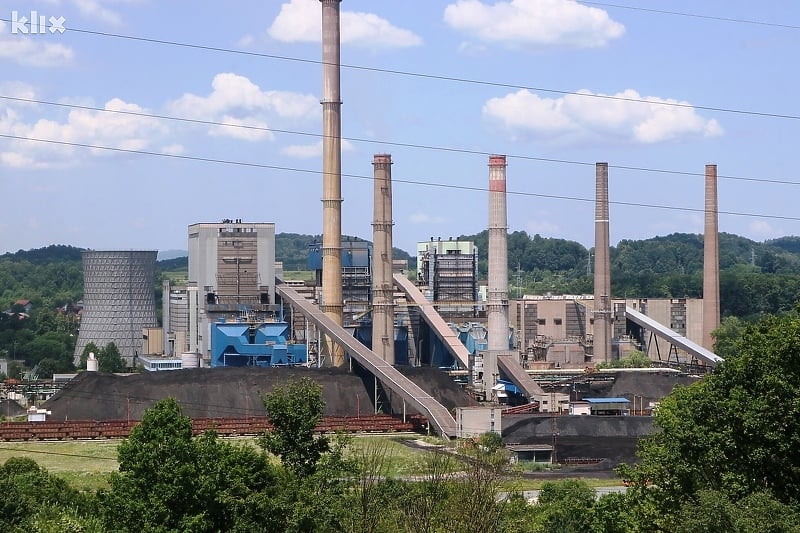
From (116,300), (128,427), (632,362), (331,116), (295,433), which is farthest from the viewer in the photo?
(116,300)

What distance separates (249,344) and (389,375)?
11.4 meters

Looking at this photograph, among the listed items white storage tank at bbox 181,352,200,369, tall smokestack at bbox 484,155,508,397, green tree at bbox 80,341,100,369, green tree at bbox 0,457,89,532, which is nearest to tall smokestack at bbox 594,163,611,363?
tall smokestack at bbox 484,155,508,397

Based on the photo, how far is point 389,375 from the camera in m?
58.1

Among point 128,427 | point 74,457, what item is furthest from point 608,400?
point 74,457

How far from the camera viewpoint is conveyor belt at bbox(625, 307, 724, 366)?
74694 mm

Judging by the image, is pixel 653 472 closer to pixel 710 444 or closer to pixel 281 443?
pixel 710 444

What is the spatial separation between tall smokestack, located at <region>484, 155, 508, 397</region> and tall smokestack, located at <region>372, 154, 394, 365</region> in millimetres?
5426

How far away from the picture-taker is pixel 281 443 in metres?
24.9

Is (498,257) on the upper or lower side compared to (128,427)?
upper

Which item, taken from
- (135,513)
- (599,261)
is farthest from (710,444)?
(599,261)

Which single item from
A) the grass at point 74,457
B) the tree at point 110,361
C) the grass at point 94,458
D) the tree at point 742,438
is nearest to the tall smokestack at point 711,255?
the grass at point 94,458

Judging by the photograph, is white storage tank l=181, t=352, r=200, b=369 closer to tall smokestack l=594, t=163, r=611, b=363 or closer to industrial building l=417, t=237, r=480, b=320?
industrial building l=417, t=237, r=480, b=320

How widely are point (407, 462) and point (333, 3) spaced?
2741cm

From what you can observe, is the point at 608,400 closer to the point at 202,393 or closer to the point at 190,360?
the point at 202,393
